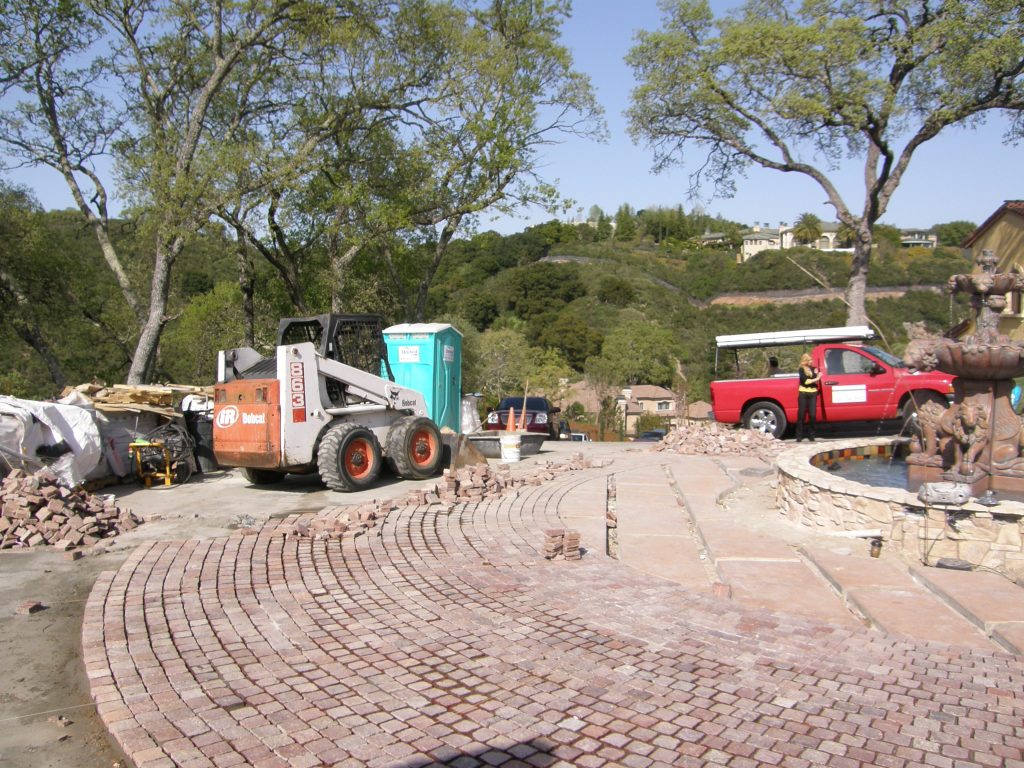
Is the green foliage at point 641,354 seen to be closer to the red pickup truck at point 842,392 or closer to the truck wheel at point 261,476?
the red pickup truck at point 842,392

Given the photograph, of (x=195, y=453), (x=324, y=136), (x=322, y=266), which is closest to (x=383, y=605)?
(x=195, y=453)

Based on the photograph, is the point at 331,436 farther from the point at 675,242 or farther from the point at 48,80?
the point at 675,242

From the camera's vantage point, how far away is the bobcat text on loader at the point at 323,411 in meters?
9.95

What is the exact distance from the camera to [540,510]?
9.08 meters

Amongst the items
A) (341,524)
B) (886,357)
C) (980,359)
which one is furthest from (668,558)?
(886,357)

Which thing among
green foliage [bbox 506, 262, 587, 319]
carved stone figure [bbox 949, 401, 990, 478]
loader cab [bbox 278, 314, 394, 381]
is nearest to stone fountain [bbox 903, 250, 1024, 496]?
carved stone figure [bbox 949, 401, 990, 478]

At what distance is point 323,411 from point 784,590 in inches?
259

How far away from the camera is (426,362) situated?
14.3 meters

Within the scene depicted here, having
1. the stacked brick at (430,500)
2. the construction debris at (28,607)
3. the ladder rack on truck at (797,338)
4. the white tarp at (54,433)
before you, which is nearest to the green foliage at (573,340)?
the ladder rack on truck at (797,338)

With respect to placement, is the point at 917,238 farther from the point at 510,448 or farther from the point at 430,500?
the point at 430,500

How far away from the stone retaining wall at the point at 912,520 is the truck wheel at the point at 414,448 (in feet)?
17.6

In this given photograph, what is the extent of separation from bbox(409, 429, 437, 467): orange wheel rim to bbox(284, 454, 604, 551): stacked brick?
116cm

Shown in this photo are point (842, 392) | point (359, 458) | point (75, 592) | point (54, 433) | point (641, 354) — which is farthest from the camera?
point (641, 354)

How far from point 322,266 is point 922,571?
20.1 m
